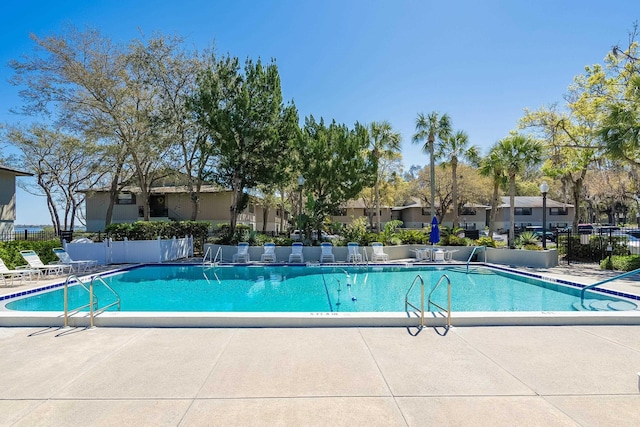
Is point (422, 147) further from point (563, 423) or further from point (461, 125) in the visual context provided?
point (563, 423)

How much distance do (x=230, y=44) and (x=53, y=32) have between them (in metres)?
9.18

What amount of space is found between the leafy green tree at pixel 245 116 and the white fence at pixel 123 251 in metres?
4.98

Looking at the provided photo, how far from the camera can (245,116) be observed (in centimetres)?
1888

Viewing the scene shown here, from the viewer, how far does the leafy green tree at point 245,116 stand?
18797 millimetres

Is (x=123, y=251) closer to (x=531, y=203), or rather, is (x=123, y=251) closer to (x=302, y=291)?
(x=302, y=291)

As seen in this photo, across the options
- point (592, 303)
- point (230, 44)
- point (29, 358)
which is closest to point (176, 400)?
point (29, 358)

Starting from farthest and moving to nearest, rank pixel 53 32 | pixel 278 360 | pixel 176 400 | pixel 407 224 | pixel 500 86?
pixel 407 224 → pixel 53 32 → pixel 500 86 → pixel 278 360 → pixel 176 400

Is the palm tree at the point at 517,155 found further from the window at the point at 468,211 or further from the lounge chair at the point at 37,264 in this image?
the window at the point at 468,211

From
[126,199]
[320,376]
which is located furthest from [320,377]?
[126,199]

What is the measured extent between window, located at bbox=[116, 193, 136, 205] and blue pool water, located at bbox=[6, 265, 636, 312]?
1897cm

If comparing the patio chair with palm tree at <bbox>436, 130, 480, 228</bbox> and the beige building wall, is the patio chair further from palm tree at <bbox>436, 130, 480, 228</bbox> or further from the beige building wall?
palm tree at <bbox>436, 130, 480, 228</bbox>

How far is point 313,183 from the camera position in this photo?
70.5 feet

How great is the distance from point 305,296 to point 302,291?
2.60 feet


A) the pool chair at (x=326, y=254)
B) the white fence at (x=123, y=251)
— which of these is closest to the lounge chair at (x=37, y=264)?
the white fence at (x=123, y=251)
